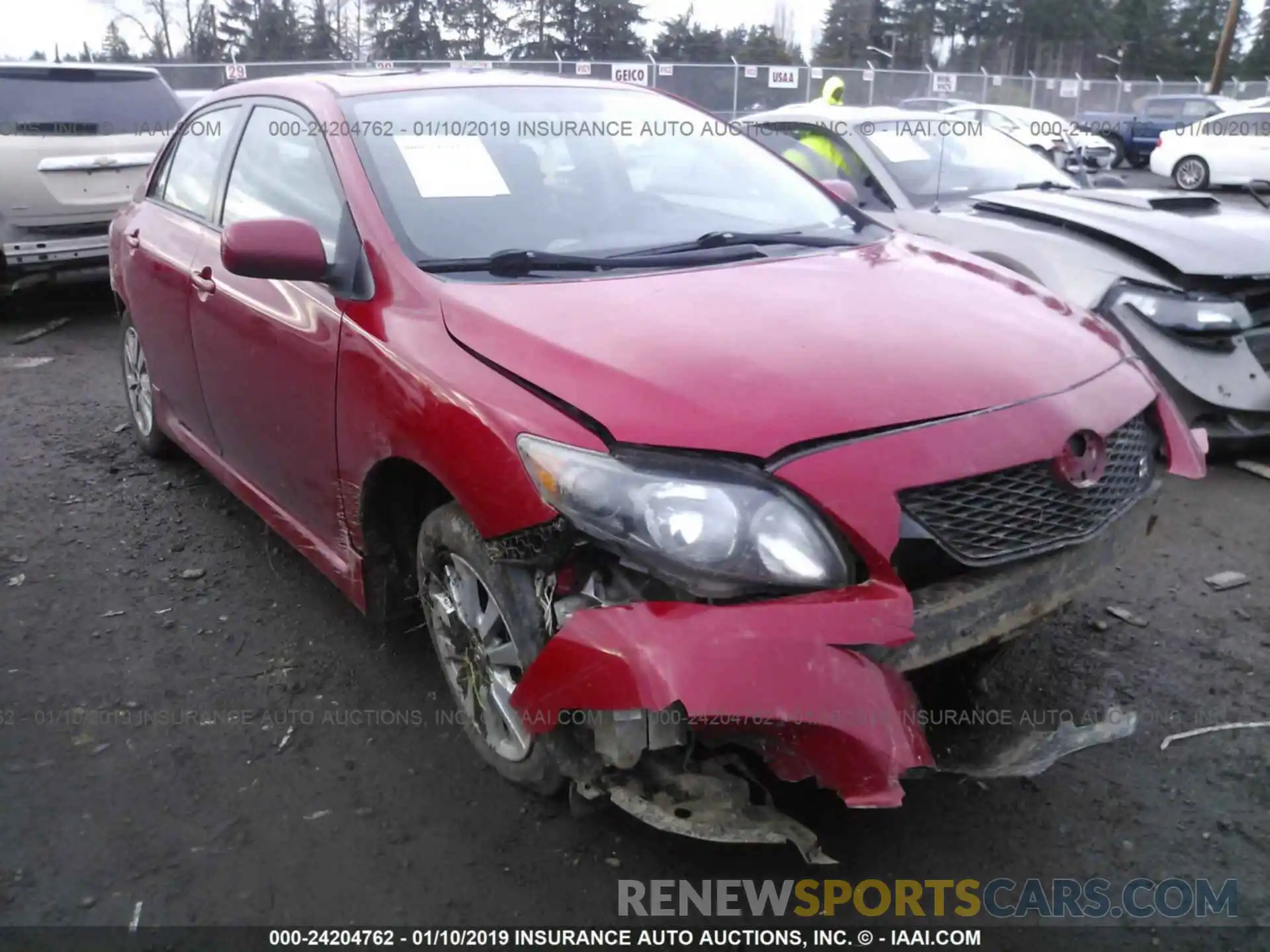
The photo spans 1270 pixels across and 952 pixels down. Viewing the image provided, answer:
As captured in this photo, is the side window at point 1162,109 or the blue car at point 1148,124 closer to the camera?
the blue car at point 1148,124

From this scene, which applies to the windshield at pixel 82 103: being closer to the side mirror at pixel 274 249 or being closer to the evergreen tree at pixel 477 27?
the side mirror at pixel 274 249

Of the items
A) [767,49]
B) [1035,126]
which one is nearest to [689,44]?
[767,49]

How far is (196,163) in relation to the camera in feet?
13.0

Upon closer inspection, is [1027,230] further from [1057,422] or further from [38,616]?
[38,616]

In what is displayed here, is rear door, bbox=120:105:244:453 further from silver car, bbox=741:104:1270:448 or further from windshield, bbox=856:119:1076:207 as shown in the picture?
windshield, bbox=856:119:1076:207

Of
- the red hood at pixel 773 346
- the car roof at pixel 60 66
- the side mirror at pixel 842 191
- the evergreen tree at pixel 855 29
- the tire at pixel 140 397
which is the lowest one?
the tire at pixel 140 397

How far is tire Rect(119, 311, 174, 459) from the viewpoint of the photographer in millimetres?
4711

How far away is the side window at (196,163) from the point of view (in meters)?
3.74

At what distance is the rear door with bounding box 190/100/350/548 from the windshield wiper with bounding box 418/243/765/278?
0.29 m

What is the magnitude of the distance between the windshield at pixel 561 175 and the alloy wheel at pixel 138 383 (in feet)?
7.31

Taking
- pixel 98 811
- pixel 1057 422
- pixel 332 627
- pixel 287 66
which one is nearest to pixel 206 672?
pixel 332 627

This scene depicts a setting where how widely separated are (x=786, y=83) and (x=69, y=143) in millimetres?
19952

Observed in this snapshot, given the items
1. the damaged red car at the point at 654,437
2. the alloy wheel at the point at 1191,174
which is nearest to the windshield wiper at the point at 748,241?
the damaged red car at the point at 654,437

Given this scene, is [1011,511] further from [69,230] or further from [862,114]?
[69,230]
